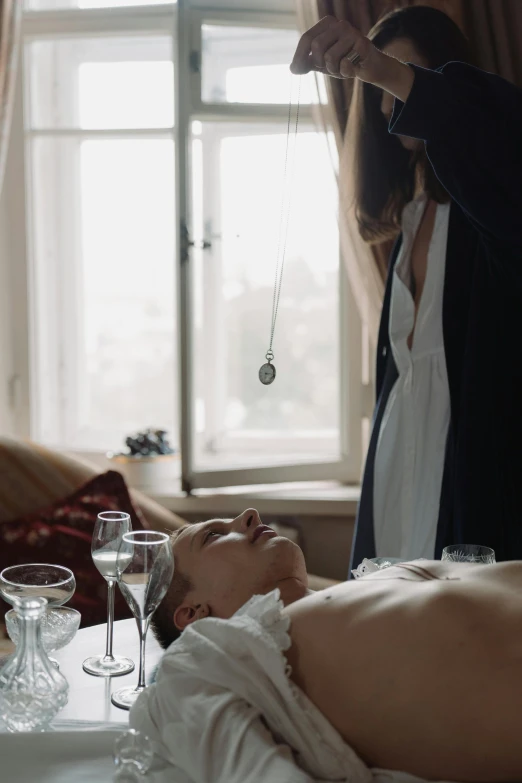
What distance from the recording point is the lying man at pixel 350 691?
3.14 ft

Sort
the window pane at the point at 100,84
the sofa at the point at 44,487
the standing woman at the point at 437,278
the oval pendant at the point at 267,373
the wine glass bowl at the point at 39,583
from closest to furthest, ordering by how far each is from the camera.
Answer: the wine glass bowl at the point at 39,583 < the standing woman at the point at 437,278 < the oval pendant at the point at 267,373 < the sofa at the point at 44,487 < the window pane at the point at 100,84

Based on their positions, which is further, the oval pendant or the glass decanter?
the oval pendant

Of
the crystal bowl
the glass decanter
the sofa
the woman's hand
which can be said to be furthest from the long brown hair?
the glass decanter

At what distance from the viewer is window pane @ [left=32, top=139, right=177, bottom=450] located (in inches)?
129

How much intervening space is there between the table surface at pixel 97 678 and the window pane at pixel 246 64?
180 cm

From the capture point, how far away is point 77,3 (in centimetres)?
317

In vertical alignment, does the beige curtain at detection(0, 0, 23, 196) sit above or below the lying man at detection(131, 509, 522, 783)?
above

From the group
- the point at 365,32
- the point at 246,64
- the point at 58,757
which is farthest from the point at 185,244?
the point at 58,757

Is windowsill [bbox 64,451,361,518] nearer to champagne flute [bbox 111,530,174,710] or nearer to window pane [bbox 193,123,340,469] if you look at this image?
window pane [bbox 193,123,340,469]

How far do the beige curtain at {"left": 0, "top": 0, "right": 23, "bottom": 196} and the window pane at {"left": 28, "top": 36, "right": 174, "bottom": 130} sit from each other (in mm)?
300

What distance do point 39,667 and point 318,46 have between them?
1190mm

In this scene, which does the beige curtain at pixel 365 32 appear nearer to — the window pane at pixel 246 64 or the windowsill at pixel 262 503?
the window pane at pixel 246 64

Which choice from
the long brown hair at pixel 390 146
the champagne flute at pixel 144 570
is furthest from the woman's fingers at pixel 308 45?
the champagne flute at pixel 144 570

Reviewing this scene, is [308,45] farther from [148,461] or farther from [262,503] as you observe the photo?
[148,461]
